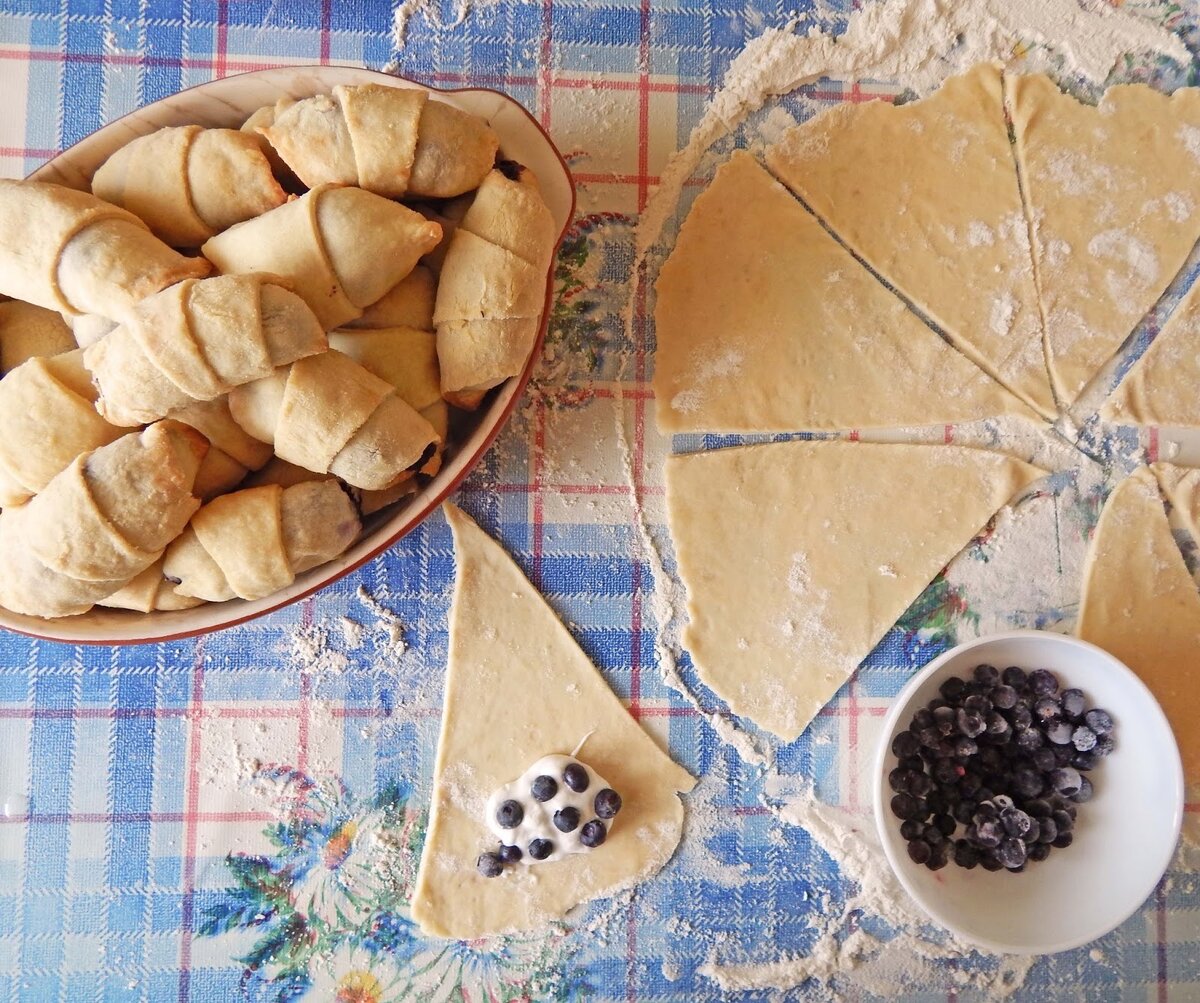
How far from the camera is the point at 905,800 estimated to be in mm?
1341

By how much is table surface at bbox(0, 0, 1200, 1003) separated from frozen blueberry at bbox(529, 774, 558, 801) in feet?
0.58

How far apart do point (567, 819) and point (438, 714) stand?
25 centimetres

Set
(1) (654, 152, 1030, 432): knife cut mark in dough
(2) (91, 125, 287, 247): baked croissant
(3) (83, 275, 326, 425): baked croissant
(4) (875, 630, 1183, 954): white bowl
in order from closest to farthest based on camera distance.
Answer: (3) (83, 275, 326, 425): baked croissant, (2) (91, 125, 287, 247): baked croissant, (4) (875, 630, 1183, 954): white bowl, (1) (654, 152, 1030, 432): knife cut mark in dough

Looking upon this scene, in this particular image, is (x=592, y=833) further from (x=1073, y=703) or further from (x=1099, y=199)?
(x=1099, y=199)

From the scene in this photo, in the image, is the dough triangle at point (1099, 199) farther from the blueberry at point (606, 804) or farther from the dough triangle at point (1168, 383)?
the blueberry at point (606, 804)

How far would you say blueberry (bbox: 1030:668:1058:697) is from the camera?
1348 mm

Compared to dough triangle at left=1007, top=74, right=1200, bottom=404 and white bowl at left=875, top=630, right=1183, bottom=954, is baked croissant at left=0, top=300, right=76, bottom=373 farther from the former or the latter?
dough triangle at left=1007, top=74, right=1200, bottom=404

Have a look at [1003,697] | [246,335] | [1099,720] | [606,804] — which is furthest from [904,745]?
[246,335]

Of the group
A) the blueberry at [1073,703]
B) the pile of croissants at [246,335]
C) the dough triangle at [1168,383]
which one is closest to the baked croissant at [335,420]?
the pile of croissants at [246,335]

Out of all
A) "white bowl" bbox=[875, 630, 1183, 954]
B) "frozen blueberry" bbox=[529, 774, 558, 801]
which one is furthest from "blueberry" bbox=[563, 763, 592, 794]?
"white bowl" bbox=[875, 630, 1183, 954]

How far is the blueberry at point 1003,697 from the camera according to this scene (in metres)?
1.33

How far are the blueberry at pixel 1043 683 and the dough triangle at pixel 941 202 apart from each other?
432 mm

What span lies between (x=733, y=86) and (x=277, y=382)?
86 cm

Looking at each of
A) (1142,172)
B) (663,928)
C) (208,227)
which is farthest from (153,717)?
(1142,172)
